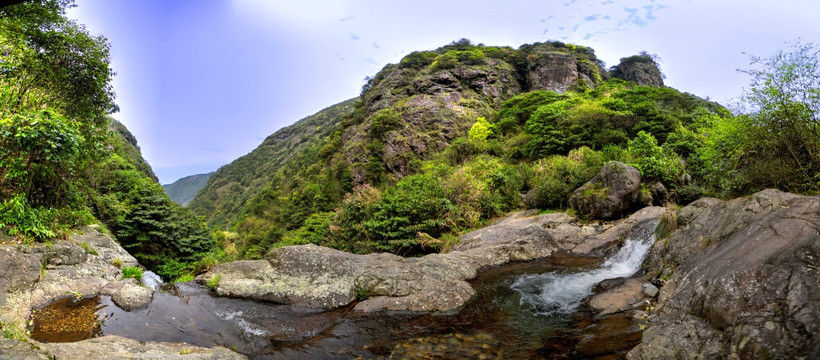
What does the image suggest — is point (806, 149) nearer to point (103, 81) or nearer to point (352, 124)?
point (103, 81)

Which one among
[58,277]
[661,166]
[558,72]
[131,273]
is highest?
[558,72]

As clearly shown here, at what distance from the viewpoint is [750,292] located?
426cm

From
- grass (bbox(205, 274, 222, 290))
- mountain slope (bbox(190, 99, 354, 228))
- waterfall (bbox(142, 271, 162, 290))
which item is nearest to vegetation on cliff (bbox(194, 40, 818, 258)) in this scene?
grass (bbox(205, 274, 222, 290))

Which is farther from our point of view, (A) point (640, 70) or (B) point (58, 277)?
(A) point (640, 70)

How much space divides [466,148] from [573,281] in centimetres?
2029

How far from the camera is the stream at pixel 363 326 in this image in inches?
225

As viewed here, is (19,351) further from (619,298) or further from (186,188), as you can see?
(186,188)

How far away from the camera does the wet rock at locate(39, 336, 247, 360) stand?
4371 millimetres

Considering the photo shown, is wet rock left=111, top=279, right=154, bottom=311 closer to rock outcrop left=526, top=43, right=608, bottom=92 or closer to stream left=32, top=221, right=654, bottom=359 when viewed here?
stream left=32, top=221, right=654, bottom=359

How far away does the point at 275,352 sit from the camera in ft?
19.4

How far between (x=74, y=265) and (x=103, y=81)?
20.7ft

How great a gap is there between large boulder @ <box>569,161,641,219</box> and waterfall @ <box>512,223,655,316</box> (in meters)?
2.94

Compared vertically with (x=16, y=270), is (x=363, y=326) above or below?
below

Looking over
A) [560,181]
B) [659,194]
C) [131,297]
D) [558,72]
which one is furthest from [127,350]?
[558,72]
